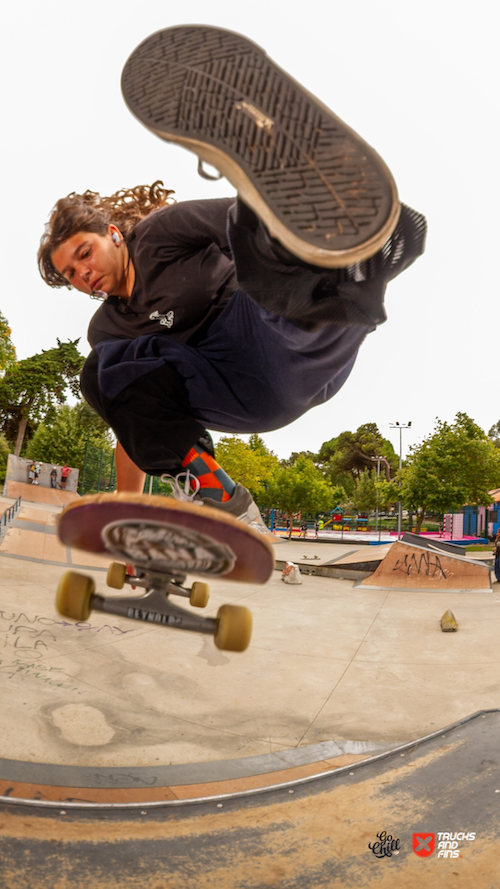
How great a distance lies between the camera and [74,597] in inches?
101

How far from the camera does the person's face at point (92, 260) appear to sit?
273 centimetres

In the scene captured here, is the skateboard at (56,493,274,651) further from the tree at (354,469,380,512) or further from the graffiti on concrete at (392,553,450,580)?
the tree at (354,469,380,512)

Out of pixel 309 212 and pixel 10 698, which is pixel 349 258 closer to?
pixel 309 212

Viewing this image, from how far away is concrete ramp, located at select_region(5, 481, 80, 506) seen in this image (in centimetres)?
2928

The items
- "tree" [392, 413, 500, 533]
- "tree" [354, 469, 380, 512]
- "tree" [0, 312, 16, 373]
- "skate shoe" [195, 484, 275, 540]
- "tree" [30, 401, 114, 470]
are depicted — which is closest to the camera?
"skate shoe" [195, 484, 275, 540]

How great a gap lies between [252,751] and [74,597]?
6420mm

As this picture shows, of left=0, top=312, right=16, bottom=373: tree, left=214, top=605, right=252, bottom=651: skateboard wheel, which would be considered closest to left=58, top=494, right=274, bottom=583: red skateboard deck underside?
left=214, top=605, right=252, bottom=651: skateboard wheel

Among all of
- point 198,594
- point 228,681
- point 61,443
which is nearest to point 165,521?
point 198,594

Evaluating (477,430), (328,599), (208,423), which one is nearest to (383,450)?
(477,430)

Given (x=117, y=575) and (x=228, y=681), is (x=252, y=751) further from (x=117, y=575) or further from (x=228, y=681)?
(x=117, y=575)

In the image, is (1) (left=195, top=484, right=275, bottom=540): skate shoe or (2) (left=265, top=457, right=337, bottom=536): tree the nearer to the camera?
(1) (left=195, top=484, right=275, bottom=540): skate shoe

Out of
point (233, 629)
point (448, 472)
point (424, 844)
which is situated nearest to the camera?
point (233, 629)

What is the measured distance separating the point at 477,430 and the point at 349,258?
37723 mm

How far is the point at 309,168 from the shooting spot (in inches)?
65.8
